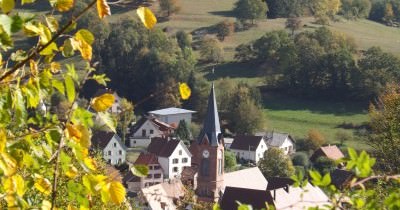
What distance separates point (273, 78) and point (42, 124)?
202 ft

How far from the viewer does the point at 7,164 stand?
8.23 feet

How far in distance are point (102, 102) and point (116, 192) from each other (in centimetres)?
35

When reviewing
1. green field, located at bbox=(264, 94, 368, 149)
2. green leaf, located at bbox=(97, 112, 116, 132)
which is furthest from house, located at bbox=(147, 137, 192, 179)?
green leaf, located at bbox=(97, 112, 116, 132)

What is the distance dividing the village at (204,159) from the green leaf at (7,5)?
21.8 m

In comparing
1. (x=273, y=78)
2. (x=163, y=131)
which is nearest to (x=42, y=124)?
(x=163, y=131)

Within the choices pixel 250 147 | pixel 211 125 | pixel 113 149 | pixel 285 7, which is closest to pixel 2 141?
pixel 211 125

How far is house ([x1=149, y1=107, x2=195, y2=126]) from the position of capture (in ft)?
187

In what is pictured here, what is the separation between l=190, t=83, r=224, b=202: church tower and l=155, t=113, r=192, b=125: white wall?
17786mm

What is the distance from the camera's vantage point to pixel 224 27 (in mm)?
75812

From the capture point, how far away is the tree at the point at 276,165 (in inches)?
1635

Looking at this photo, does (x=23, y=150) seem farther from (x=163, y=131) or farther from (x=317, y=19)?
(x=317, y=19)

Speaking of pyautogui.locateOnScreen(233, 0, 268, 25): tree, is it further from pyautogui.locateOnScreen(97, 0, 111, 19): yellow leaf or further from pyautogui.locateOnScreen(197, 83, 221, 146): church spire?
pyautogui.locateOnScreen(97, 0, 111, 19): yellow leaf

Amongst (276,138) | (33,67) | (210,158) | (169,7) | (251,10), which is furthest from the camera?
(169,7)

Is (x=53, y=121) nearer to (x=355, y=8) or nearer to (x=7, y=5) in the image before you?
(x=7, y=5)
